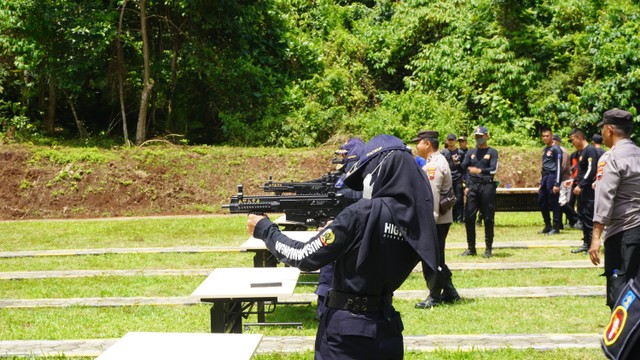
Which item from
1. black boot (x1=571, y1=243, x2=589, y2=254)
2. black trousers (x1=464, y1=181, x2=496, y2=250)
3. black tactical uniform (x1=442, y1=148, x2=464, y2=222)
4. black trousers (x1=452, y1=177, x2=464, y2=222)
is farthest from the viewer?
black trousers (x1=452, y1=177, x2=464, y2=222)

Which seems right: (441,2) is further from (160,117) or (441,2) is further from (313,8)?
(160,117)

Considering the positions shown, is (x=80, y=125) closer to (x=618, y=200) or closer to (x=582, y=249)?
(x=582, y=249)

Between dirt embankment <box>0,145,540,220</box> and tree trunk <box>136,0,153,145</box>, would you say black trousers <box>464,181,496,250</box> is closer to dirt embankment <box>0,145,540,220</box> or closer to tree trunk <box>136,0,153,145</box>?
dirt embankment <box>0,145,540,220</box>

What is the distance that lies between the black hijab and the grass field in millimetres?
2860

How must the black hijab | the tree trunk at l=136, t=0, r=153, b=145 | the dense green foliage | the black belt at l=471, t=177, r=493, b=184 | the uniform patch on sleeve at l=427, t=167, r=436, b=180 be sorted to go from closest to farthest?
1. the black hijab
2. the uniform patch on sleeve at l=427, t=167, r=436, b=180
3. the black belt at l=471, t=177, r=493, b=184
4. the dense green foliage
5. the tree trunk at l=136, t=0, r=153, b=145

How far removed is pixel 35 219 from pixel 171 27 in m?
9.38

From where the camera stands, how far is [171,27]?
2619cm

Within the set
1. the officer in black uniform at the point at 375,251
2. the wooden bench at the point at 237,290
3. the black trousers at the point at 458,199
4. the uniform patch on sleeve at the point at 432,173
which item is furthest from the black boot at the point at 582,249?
the officer in black uniform at the point at 375,251

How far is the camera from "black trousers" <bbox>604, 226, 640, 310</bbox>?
21.9 feet

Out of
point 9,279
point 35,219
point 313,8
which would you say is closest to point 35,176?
point 35,219

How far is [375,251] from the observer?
414cm

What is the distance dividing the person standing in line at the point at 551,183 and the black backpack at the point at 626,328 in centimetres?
1347

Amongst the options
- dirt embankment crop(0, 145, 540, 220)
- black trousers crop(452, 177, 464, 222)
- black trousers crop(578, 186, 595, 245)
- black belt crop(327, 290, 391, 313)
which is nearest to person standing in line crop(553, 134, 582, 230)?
black trousers crop(578, 186, 595, 245)

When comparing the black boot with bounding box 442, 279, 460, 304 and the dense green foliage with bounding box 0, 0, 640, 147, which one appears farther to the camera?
the dense green foliage with bounding box 0, 0, 640, 147
